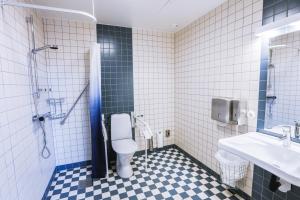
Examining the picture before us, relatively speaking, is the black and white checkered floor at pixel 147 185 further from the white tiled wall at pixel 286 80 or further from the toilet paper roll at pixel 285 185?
the white tiled wall at pixel 286 80

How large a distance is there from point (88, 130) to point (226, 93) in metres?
2.18

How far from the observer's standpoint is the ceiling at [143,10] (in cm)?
189

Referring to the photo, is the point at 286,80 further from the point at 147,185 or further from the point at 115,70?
the point at 115,70

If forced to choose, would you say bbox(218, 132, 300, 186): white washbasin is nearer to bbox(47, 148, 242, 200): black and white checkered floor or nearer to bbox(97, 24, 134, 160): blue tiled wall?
bbox(47, 148, 242, 200): black and white checkered floor

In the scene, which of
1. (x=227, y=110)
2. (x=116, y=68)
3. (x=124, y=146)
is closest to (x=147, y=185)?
(x=124, y=146)

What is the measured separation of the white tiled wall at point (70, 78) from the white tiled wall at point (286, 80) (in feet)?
8.01

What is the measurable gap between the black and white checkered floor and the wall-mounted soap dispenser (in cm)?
91

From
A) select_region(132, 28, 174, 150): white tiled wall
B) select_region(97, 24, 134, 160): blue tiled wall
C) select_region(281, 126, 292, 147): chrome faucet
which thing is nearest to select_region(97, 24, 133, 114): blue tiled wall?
select_region(97, 24, 134, 160): blue tiled wall

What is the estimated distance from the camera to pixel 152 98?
296cm

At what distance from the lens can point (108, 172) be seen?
93.4 inches

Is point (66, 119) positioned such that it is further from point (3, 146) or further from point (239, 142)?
point (239, 142)

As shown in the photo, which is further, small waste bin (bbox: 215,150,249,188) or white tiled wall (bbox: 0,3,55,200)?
small waste bin (bbox: 215,150,249,188)

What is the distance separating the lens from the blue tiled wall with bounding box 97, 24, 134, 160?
257 cm

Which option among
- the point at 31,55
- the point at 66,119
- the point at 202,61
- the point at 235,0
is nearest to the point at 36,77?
the point at 31,55
